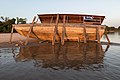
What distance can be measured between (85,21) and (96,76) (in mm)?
14870

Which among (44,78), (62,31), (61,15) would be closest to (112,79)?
(44,78)

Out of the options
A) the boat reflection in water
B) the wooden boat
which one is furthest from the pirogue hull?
the boat reflection in water

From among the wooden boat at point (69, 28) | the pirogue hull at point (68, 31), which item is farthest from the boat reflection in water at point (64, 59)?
the pirogue hull at point (68, 31)

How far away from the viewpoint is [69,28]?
21094 mm

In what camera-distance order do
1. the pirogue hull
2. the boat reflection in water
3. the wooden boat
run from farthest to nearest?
the pirogue hull → the wooden boat → the boat reflection in water

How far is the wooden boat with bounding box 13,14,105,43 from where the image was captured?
21000mm

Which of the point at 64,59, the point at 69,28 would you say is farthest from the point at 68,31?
the point at 64,59

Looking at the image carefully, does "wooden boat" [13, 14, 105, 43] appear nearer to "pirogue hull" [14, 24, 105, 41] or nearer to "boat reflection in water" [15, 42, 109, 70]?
"pirogue hull" [14, 24, 105, 41]

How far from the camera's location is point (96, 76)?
812 cm

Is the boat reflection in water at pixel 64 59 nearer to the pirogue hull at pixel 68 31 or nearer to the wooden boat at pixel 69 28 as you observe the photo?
the wooden boat at pixel 69 28

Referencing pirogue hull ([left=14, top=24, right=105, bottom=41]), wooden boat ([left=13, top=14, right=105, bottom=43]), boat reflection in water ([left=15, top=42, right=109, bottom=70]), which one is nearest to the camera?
boat reflection in water ([left=15, top=42, right=109, bottom=70])

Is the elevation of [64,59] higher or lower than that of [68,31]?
lower

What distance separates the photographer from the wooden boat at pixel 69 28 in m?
21.0

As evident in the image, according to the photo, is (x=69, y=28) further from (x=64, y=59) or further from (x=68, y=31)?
(x=64, y=59)
